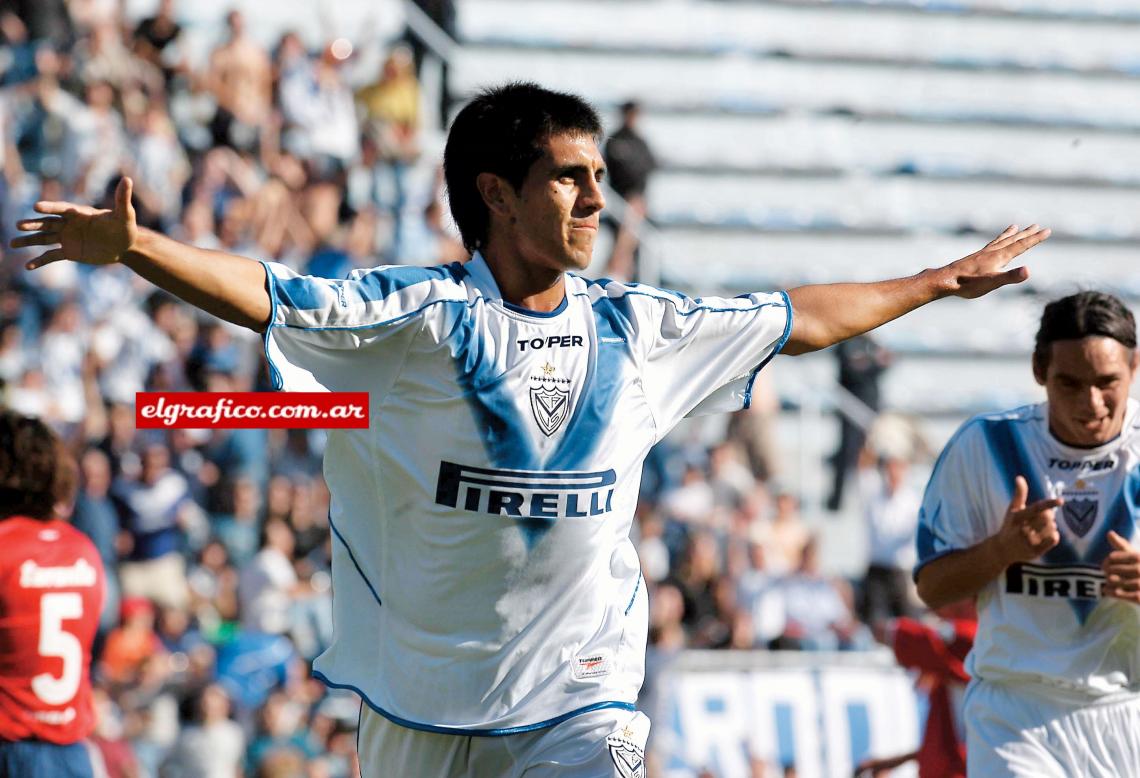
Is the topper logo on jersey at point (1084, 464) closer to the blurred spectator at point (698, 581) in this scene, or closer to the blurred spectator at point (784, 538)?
the blurred spectator at point (698, 581)

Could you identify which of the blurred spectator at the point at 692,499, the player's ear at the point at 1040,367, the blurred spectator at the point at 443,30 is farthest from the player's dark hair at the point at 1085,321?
the blurred spectator at the point at 443,30

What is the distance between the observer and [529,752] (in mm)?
4758

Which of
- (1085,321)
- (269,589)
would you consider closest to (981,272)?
(1085,321)

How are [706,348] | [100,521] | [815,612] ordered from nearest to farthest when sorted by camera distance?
[706,348]
[100,521]
[815,612]

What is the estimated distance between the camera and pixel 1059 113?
19.6 m

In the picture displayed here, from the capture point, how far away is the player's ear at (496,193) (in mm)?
5012

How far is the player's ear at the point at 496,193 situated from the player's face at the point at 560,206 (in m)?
0.05

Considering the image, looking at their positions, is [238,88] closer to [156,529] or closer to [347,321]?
[156,529]

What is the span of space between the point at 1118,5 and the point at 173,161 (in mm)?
11457

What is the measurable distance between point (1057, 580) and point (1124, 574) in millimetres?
315

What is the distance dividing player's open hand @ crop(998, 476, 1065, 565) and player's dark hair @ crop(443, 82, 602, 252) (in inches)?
68.3

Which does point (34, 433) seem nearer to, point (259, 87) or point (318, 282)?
point (318, 282)

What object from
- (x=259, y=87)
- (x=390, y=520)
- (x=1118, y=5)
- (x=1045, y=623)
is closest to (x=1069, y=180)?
(x=1118, y=5)

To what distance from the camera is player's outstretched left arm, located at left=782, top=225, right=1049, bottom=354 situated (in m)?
5.29
